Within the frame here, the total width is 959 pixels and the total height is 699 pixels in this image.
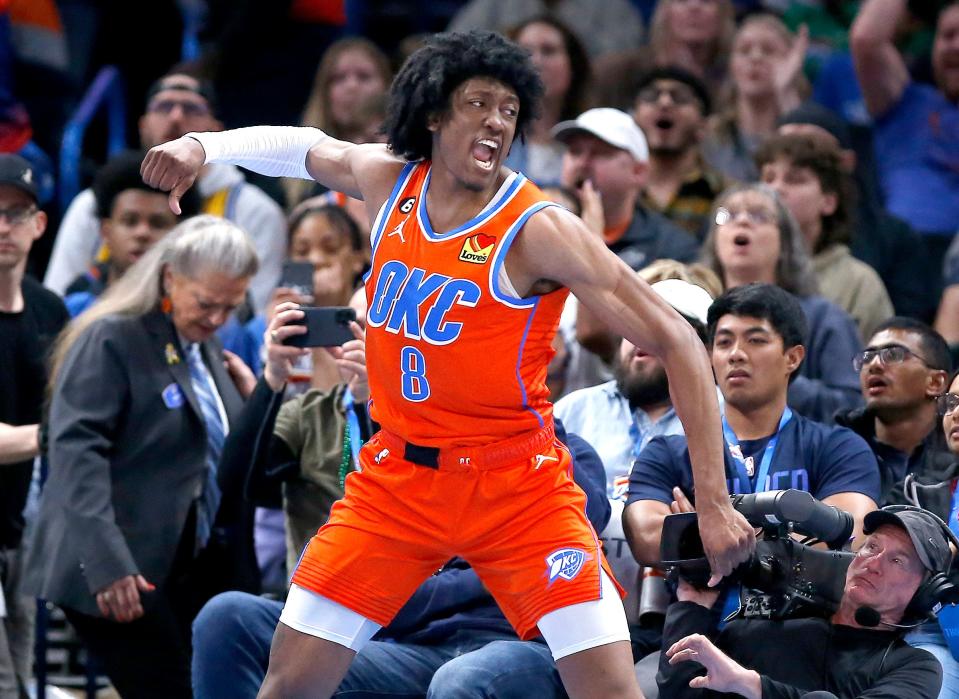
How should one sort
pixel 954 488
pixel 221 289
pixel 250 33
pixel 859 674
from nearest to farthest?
pixel 859 674, pixel 954 488, pixel 221 289, pixel 250 33

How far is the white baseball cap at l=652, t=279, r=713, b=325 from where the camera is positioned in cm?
523

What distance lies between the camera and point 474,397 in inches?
157

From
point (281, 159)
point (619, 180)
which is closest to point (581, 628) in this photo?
point (281, 159)

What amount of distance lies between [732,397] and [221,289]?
69.9 inches

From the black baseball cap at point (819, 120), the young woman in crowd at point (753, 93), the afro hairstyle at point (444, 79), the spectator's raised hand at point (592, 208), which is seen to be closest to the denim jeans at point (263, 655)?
the afro hairstyle at point (444, 79)

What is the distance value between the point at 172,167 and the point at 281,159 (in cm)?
45

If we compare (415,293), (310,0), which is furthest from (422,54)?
(310,0)

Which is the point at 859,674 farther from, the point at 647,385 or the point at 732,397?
the point at 647,385

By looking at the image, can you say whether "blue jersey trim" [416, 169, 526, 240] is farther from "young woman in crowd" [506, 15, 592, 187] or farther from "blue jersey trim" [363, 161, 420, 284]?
"young woman in crowd" [506, 15, 592, 187]

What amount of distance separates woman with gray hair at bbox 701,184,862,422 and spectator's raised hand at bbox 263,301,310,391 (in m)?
1.76

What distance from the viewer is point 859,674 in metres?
4.21

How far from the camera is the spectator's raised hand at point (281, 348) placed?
5180mm

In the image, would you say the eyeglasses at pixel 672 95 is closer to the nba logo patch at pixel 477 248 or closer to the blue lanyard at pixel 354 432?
the blue lanyard at pixel 354 432

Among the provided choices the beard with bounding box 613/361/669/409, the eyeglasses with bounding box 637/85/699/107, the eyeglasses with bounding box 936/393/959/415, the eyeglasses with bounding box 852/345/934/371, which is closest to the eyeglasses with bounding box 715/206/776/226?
the eyeglasses with bounding box 852/345/934/371
